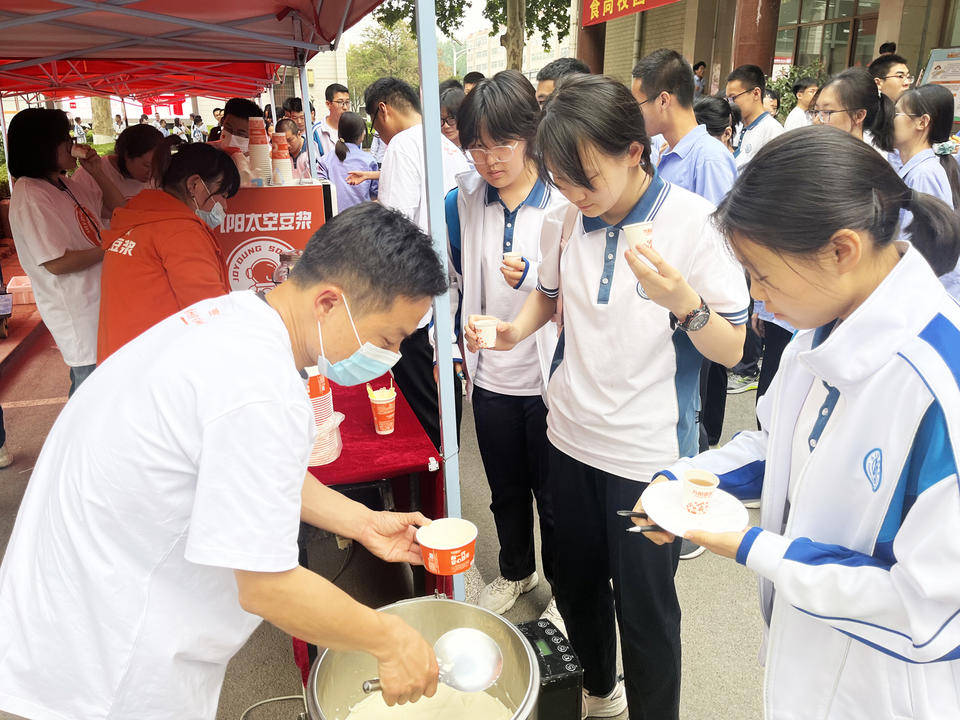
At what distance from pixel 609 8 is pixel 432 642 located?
27.8 ft

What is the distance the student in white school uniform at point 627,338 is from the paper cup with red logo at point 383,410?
0.56m

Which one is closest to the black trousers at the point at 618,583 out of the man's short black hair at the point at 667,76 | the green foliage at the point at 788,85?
the man's short black hair at the point at 667,76

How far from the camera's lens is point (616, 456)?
1.65 metres

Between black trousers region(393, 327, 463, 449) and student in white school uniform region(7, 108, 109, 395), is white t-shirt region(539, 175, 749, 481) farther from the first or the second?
student in white school uniform region(7, 108, 109, 395)

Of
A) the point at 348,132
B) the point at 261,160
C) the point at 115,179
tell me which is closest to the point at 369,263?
the point at 261,160

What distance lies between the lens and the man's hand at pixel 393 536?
5.01 feet

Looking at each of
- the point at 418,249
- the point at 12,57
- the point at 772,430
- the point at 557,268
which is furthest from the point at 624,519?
the point at 12,57

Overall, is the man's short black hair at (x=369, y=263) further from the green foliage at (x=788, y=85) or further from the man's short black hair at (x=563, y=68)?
the green foliage at (x=788, y=85)

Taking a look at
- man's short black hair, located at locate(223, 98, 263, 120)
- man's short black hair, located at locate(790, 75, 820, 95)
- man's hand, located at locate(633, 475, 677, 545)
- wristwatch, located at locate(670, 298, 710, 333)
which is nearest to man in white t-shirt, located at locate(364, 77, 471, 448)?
wristwatch, located at locate(670, 298, 710, 333)

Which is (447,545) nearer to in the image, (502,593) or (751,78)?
(502,593)

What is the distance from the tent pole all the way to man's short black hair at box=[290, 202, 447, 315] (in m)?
0.26

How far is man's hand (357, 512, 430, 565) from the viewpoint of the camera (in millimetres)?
1528

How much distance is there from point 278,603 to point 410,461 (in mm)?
961

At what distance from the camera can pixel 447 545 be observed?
1486mm
